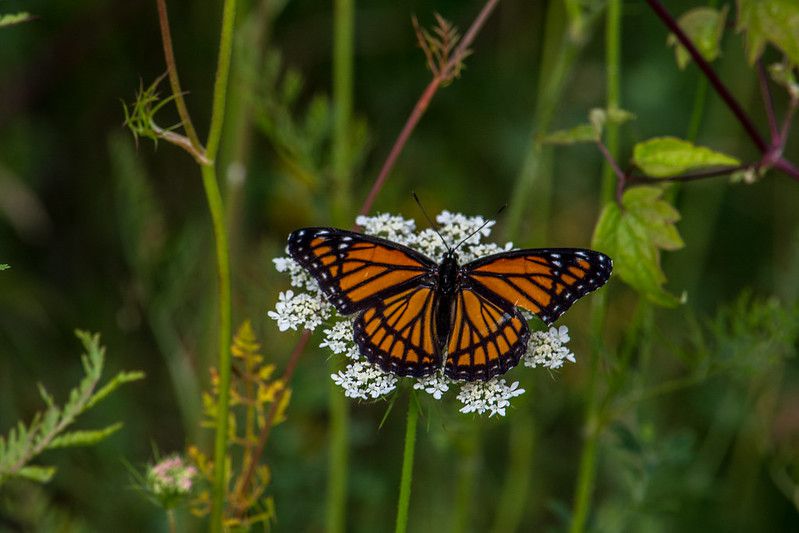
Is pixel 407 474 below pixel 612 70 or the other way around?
below

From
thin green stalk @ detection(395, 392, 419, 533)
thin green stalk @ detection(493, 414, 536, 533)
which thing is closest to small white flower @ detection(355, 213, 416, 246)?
thin green stalk @ detection(395, 392, 419, 533)

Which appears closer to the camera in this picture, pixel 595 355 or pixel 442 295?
pixel 442 295

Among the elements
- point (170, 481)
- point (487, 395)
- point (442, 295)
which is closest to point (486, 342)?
point (487, 395)

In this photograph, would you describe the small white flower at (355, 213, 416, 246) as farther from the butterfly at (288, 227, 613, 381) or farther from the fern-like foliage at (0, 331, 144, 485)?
the fern-like foliage at (0, 331, 144, 485)

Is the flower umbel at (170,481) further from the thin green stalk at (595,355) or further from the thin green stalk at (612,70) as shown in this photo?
the thin green stalk at (612,70)

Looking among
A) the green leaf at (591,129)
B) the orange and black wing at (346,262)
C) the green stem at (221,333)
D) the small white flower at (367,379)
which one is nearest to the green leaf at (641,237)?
the green leaf at (591,129)

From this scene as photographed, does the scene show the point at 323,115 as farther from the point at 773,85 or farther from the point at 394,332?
the point at 773,85

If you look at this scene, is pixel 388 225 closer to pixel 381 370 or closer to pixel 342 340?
pixel 342 340
